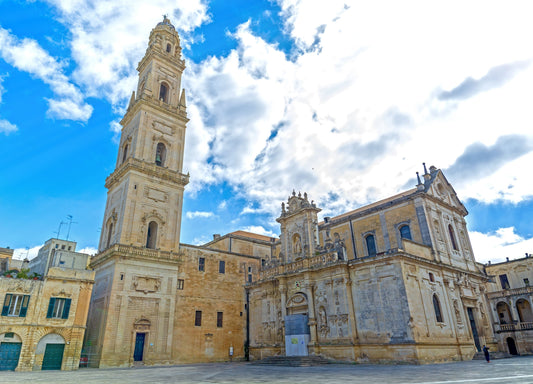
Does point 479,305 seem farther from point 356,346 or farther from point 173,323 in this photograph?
point 173,323

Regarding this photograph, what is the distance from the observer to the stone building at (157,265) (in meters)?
27.9

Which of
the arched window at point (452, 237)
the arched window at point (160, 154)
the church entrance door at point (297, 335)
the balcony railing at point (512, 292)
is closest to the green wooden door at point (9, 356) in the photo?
the church entrance door at point (297, 335)

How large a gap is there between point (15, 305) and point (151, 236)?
40.9 ft

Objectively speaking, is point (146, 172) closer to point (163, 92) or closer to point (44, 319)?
point (163, 92)

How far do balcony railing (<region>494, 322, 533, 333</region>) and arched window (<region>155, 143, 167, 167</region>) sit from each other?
Answer: 3671 cm

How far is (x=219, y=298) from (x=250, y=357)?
626 cm

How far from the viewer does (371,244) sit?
31.8 m

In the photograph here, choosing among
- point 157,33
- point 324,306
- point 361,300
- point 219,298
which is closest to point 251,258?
point 219,298

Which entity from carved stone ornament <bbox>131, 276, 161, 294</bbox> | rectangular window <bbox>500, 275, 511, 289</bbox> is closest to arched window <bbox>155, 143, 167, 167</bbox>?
carved stone ornament <bbox>131, 276, 161, 294</bbox>

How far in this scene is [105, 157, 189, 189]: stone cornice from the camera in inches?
1271

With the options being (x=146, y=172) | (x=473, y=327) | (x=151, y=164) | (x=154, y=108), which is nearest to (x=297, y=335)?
(x=473, y=327)

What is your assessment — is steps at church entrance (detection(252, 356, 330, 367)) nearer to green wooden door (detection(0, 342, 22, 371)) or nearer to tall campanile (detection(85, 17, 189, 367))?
tall campanile (detection(85, 17, 189, 367))

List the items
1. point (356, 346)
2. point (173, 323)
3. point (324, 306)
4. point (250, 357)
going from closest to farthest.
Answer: point (356, 346) → point (324, 306) → point (173, 323) → point (250, 357)

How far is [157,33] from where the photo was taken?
41.7 meters
